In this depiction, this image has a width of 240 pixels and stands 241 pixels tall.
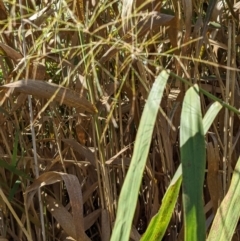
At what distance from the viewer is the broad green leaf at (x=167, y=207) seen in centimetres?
78

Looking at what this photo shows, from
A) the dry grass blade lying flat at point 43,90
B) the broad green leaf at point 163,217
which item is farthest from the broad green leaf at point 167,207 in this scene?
the dry grass blade lying flat at point 43,90

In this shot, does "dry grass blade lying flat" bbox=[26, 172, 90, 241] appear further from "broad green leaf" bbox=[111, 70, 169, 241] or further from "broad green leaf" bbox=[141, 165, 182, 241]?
"broad green leaf" bbox=[111, 70, 169, 241]

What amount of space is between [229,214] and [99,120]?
1.53 feet

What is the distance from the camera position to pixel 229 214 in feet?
2.68

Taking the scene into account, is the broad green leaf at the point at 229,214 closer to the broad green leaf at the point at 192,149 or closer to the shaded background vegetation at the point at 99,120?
the broad green leaf at the point at 192,149

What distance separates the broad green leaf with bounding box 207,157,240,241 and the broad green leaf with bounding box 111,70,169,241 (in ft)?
0.52

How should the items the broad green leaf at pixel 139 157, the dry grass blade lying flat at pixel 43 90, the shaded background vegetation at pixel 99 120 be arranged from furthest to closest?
the shaded background vegetation at pixel 99 120
the dry grass blade lying flat at pixel 43 90
the broad green leaf at pixel 139 157

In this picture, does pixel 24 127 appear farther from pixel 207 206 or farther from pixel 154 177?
pixel 207 206

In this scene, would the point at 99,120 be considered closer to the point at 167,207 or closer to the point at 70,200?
the point at 70,200

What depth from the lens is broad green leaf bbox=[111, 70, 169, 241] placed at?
71cm

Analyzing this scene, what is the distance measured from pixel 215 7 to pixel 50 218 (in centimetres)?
69

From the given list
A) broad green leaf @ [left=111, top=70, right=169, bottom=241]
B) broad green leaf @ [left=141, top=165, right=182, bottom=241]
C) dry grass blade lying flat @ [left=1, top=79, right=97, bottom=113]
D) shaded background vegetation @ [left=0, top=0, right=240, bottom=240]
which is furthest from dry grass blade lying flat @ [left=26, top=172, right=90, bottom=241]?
broad green leaf @ [left=111, top=70, right=169, bottom=241]

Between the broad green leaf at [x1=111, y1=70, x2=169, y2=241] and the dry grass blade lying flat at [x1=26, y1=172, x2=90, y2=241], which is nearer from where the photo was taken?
the broad green leaf at [x1=111, y1=70, x2=169, y2=241]

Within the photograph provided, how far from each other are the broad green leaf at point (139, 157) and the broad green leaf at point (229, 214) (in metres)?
0.16
